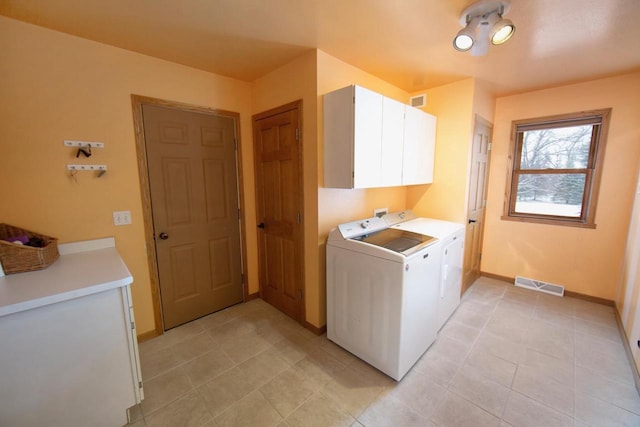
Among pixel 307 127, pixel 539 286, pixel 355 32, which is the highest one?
pixel 355 32

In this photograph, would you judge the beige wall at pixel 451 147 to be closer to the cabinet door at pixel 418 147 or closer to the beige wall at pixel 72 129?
the cabinet door at pixel 418 147

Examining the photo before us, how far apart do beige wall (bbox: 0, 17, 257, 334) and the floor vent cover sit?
4.22 metres

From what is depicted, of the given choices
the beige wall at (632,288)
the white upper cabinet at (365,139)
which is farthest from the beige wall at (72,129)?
the beige wall at (632,288)

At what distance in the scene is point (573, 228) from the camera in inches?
116

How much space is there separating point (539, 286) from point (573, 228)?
792 mm

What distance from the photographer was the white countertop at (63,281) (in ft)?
3.85

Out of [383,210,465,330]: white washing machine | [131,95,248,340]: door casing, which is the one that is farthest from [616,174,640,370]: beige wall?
[131,95,248,340]: door casing

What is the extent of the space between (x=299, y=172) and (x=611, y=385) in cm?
277

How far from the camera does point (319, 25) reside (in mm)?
1692

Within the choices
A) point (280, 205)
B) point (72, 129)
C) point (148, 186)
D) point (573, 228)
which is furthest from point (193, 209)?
point (573, 228)

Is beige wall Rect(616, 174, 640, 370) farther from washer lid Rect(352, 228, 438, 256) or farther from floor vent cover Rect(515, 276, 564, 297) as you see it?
washer lid Rect(352, 228, 438, 256)

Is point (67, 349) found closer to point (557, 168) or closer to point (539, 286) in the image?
point (539, 286)

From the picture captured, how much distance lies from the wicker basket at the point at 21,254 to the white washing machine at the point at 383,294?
1.87 m

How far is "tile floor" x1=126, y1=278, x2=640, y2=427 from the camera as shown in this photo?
1566 millimetres
